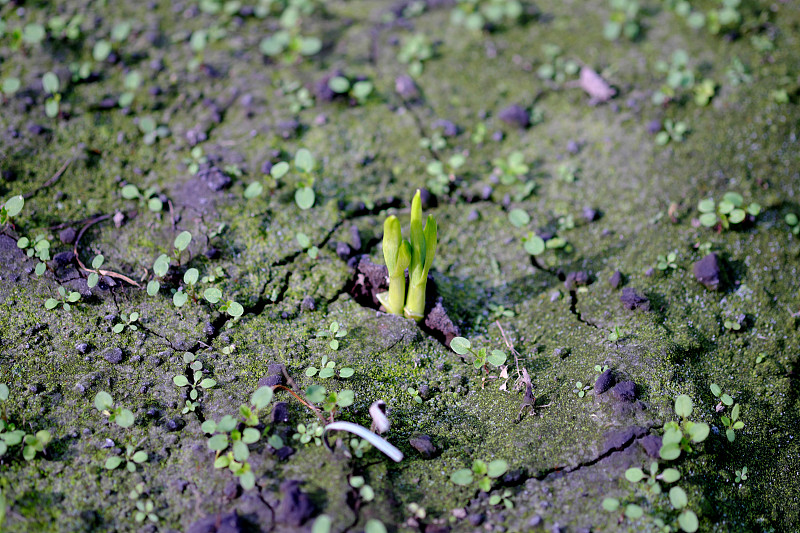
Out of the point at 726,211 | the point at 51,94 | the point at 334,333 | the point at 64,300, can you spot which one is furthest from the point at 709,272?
the point at 51,94

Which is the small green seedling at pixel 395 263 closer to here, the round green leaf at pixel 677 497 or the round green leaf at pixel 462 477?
the round green leaf at pixel 462 477

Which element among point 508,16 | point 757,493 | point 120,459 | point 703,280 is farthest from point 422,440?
point 508,16

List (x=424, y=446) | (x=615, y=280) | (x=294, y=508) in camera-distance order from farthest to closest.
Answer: (x=615, y=280)
(x=424, y=446)
(x=294, y=508)

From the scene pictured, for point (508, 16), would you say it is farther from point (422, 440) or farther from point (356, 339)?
point (422, 440)

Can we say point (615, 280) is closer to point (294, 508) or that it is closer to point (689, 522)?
point (689, 522)

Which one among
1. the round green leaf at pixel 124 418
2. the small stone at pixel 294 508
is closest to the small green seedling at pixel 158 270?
the round green leaf at pixel 124 418

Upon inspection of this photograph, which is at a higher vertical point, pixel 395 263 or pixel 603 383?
pixel 395 263

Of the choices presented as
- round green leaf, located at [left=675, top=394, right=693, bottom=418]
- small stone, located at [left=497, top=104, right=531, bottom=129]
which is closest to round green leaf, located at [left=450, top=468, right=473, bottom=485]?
round green leaf, located at [left=675, top=394, right=693, bottom=418]

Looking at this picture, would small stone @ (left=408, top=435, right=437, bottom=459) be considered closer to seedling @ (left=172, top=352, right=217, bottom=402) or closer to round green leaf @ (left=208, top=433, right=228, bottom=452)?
round green leaf @ (left=208, top=433, right=228, bottom=452)
